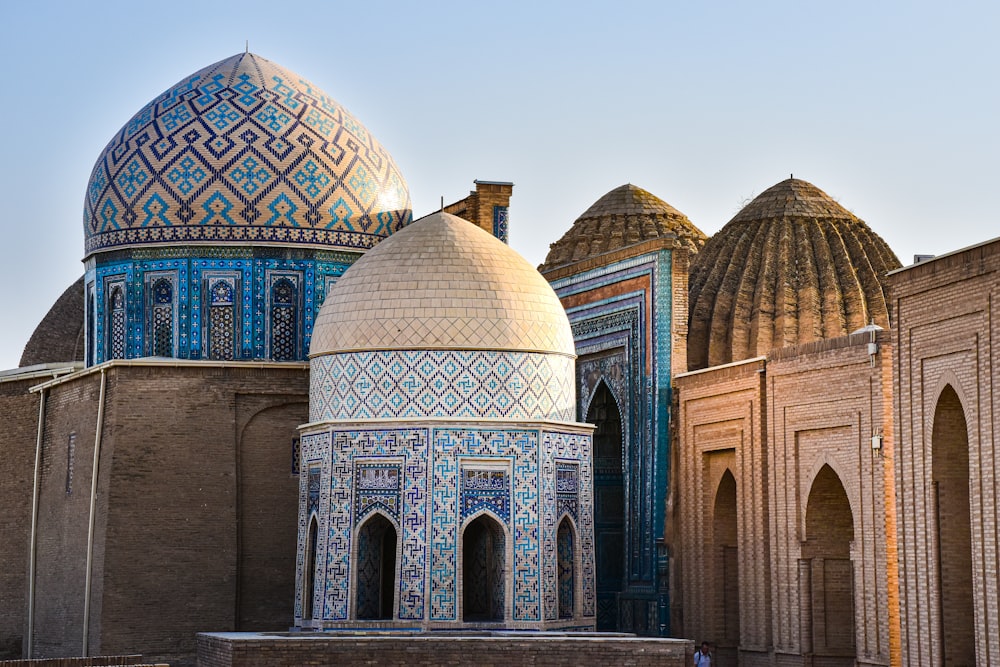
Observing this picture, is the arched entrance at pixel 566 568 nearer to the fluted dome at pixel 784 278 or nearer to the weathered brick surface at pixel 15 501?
the fluted dome at pixel 784 278

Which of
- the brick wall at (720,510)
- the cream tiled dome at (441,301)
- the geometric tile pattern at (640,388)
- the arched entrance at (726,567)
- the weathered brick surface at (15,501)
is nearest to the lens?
the cream tiled dome at (441,301)

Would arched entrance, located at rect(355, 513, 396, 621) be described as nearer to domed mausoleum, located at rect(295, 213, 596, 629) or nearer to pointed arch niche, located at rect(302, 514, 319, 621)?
domed mausoleum, located at rect(295, 213, 596, 629)

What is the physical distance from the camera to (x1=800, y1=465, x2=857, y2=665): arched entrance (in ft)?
58.5

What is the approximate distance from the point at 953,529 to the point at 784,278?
8.94m

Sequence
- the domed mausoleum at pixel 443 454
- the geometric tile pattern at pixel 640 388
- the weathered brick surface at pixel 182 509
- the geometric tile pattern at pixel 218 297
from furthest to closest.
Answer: the geometric tile pattern at pixel 218 297 → the geometric tile pattern at pixel 640 388 → the weathered brick surface at pixel 182 509 → the domed mausoleum at pixel 443 454

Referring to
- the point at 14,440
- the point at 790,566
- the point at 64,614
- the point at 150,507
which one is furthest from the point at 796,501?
the point at 14,440

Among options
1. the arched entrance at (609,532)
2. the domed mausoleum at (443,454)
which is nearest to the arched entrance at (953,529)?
the domed mausoleum at (443,454)

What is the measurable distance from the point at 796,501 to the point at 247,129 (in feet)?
24.7

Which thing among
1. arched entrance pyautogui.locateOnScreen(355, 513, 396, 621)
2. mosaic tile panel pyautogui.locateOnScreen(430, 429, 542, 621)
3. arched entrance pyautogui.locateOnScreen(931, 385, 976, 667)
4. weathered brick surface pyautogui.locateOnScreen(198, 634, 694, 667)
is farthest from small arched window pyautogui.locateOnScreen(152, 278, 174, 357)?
arched entrance pyautogui.locateOnScreen(931, 385, 976, 667)

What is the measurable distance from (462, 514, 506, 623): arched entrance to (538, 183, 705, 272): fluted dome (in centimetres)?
726

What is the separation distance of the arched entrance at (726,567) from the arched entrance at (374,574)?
3.47 metres

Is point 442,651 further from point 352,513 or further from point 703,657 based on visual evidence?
point 703,657

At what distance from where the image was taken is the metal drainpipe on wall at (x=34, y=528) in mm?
21125

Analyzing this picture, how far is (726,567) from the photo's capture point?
1958cm
